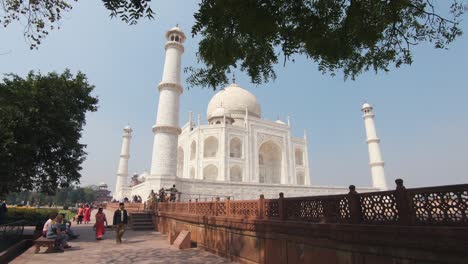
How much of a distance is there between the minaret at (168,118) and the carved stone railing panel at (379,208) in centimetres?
1723

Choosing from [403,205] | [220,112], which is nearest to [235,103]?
[220,112]

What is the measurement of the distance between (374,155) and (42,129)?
32.7 meters

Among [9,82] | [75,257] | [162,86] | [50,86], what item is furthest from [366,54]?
[162,86]

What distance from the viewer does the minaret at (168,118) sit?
66.4 ft

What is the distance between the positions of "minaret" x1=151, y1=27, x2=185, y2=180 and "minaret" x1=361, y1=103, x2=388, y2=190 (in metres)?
23.5

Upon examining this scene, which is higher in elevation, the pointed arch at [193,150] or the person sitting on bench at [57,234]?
the pointed arch at [193,150]

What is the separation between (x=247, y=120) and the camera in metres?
33.2

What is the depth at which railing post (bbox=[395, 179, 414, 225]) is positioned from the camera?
347 cm

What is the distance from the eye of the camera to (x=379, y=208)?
3861mm

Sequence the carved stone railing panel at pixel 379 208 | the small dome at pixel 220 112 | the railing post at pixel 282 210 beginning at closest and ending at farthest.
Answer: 1. the carved stone railing panel at pixel 379 208
2. the railing post at pixel 282 210
3. the small dome at pixel 220 112

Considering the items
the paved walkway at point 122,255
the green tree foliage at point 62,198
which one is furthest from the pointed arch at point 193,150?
the green tree foliage at point 62,198

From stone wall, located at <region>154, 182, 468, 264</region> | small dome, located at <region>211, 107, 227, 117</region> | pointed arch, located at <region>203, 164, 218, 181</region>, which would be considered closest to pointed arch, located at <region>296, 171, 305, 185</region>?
pointed arch, located at <region>203, 164, 218, 181</region>

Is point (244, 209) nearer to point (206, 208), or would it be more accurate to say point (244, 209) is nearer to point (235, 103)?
point (206, 208)

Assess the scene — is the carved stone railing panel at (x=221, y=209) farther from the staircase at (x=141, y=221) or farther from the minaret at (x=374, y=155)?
the minaret at (x=374, y=155)
